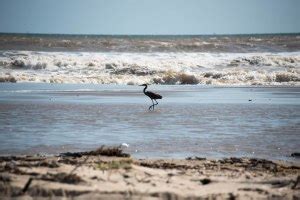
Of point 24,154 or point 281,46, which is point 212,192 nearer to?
point 24,154

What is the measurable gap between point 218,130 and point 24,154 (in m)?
3.98

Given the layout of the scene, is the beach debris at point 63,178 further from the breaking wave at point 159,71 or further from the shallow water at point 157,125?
the breaking wave at point 159,71

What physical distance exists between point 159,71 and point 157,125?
59.2ft

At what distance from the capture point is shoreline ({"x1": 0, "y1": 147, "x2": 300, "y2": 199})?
4.96 m

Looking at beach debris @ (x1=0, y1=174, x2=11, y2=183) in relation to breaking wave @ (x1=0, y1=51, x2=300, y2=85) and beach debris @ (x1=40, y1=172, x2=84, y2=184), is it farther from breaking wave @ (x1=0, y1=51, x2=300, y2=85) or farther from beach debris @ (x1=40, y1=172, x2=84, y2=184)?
breaking wave @ (x1=0, y1=51, x2=300, y2=85)

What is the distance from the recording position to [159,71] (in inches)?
1142

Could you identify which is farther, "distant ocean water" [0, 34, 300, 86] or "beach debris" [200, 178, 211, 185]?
"distant ocean water" [0, 34, 300, 86]

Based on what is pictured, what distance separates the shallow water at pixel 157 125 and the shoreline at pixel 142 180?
1466 mm

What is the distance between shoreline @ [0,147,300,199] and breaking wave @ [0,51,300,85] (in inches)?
733

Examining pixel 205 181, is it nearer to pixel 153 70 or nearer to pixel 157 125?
pixel 157 125

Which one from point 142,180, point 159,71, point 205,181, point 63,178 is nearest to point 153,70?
point 159,71

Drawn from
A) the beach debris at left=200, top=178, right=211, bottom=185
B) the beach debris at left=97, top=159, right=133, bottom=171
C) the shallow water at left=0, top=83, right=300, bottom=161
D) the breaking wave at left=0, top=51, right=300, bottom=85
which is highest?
the beach debris at left=97, top=159, right=133, bottom=171

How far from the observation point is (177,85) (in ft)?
79.6

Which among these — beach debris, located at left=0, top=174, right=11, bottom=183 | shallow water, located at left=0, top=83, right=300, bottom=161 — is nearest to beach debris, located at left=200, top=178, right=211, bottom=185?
beach debris, located at left=0, top=174, right=11, bottom=183
